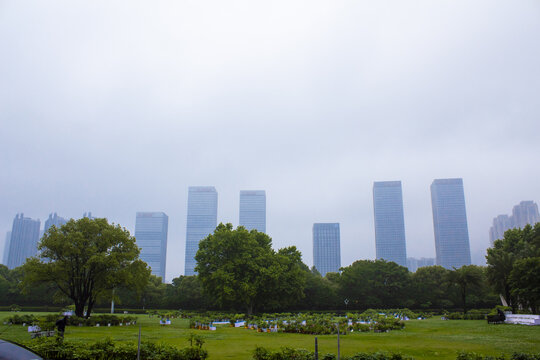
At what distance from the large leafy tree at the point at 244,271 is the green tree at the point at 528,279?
836 inches

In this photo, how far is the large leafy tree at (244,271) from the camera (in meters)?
39.2

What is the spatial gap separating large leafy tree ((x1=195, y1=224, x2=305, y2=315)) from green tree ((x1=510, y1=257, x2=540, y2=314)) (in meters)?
21.2

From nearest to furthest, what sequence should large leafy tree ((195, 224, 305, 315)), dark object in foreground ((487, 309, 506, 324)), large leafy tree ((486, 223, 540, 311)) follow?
dark object in foreground ((487, 309, 506, 324))
large leafy tree ((486, 223, 540, 311))
large leafy tree ((195, 224, 305, 315))

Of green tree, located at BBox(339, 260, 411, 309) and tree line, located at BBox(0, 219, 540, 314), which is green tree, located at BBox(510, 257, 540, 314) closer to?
tree line, located at BBox(0, 219, 540, 314)

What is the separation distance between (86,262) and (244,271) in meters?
17.0

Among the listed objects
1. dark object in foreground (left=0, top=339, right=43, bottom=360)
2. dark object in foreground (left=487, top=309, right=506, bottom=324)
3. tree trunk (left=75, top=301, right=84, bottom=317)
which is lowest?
dark object in foreground (left=487, top=309, right=506, bottom=324)

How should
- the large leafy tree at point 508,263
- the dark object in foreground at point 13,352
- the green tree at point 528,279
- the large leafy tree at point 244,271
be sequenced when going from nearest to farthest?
the dark object in foreground at point 13,352 → the green tree at point 528,279 → the large leafy tree at point 508,263 → the large leafy tree at point 244,271

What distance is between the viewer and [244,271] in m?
41.1

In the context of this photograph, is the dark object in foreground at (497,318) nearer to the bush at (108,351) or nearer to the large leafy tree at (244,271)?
the large leafy tree at (244,271)

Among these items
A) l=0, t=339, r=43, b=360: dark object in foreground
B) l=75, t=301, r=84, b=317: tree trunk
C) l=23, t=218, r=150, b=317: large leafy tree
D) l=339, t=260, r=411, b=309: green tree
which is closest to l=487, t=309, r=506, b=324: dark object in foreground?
l=339, t=260, r=411, b=309: green tree

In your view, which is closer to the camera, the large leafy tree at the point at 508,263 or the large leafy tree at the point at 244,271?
the large leafy tree at the point at 508,263

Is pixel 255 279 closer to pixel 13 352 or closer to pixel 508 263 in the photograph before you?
pixel 508 263

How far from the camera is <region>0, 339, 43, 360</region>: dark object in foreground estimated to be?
6527 mm

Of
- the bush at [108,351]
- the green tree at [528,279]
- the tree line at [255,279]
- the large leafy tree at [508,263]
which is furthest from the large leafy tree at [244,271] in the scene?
the bush at [108,351]
